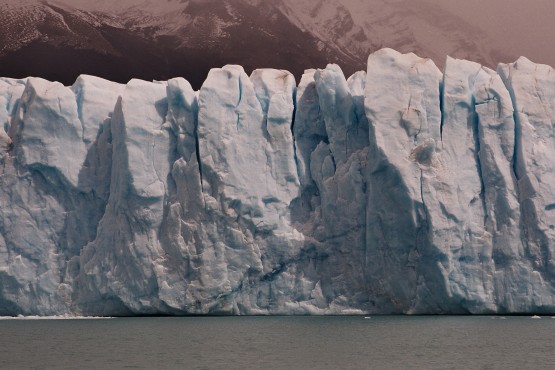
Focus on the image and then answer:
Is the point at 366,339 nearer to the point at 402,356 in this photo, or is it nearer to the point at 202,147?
the point at 402,356

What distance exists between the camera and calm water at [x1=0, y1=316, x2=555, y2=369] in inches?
694

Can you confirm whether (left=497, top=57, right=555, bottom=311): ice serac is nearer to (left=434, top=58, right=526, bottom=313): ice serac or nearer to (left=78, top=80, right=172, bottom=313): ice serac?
(left=434, top=58, right=526, bottom=313): ice serac

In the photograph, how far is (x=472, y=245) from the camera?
89.5 feet

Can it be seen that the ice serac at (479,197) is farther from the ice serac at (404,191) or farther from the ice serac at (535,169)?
the ice serac at (404,191)

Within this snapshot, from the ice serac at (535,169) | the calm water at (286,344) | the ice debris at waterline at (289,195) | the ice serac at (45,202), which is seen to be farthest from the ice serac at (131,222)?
the ice serac at (535,169)

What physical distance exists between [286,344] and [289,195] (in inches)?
355

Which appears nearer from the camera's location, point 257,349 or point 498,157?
point 257,349

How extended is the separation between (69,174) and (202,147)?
4.50m

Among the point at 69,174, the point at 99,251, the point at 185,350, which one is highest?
the point at 69,174

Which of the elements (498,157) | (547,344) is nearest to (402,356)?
(547,344)

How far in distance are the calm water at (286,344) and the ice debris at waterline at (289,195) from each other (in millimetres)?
1303

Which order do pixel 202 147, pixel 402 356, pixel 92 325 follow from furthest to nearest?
pixel 202 147
pixel 92 325
pixel 402 356

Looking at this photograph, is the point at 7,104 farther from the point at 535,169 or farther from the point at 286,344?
the point at 535,169

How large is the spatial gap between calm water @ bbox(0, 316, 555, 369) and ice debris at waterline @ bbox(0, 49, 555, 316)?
1303 mm
